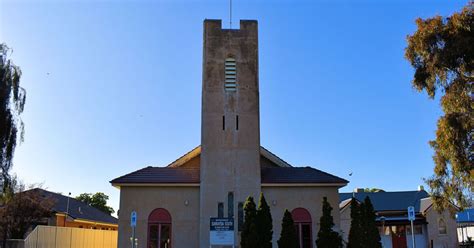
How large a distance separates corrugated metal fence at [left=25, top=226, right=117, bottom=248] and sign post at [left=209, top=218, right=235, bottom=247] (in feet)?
34.5

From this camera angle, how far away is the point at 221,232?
20.0 m

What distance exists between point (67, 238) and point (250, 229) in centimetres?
1470

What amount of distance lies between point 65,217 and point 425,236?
1215 inches

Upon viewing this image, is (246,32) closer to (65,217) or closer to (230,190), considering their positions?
(230,190)

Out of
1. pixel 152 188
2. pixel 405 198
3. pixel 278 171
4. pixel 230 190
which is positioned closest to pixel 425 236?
pixel 405 198

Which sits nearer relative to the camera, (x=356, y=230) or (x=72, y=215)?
(x=356, y=230)

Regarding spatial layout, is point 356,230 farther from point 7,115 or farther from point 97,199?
point 97,199

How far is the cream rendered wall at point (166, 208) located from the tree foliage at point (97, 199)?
60476mm

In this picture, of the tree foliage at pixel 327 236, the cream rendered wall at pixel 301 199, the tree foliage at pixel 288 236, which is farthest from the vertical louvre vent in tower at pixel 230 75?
the tree foliage at pixel 327 236

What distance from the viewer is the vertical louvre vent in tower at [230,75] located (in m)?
25.9

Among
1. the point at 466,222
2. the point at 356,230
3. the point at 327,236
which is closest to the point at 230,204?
the point at 327,236

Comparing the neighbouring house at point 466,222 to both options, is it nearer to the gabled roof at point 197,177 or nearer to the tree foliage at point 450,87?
the tree foliage at point 450,87

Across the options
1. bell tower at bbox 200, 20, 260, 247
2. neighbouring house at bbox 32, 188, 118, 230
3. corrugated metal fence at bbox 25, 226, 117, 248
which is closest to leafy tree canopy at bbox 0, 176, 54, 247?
neighbouring house at bbox 32, 188, 118, 230

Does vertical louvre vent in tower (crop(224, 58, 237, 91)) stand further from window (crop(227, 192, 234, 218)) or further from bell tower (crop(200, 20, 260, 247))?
window (crop(227, 192, 234, 218))
